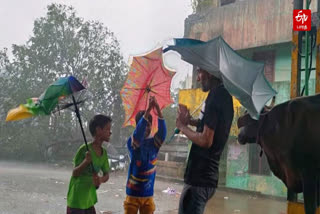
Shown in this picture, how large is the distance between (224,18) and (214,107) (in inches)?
489

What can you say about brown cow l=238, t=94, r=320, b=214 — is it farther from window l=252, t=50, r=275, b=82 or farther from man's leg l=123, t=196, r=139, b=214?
window l=252, t=50, r=275, b=82

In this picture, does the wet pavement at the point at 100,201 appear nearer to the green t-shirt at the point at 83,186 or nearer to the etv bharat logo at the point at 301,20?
the green t-shirt at the point at 83,186

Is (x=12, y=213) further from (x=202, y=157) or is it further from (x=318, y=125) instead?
(x=318, y=125)

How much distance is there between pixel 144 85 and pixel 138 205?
1208mm

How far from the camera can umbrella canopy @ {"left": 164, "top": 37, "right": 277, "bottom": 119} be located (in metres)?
2.51

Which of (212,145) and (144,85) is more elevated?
(144,85)

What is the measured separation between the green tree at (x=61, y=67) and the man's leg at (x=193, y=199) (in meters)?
19.1

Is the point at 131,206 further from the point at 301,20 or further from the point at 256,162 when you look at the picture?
the point at 256,162

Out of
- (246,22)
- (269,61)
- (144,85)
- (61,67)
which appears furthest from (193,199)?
(61,67)

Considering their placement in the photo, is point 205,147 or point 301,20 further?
point 301,20

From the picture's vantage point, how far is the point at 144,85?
3709 mm

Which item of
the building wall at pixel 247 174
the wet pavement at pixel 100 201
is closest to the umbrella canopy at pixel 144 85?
the wet pavement at pixel 100 201

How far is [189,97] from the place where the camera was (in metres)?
14.6

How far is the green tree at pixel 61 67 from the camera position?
2167 centimetres
